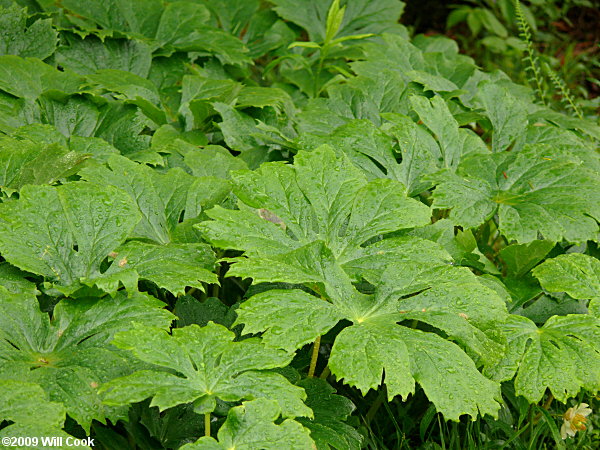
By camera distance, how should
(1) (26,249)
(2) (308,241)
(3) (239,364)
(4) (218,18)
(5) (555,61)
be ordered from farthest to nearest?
(5) (555,61) < (4) (218,18) < (2) (308,241) < (1) (26,249) < (3) (239,364)

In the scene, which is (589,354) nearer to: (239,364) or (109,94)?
(239,364)

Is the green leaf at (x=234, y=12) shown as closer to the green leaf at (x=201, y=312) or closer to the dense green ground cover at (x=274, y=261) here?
the dense green ground cover at (x=274, y=261)

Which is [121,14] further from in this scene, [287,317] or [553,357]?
[553,357]

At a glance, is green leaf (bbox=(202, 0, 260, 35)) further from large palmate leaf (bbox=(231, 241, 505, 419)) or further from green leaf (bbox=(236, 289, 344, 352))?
green leaf (bbox=(236, 289, 344, 352))

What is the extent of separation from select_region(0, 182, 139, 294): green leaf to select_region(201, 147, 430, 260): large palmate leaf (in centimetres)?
29

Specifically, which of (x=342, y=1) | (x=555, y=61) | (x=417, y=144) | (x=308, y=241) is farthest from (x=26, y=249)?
(x=555, y=61)

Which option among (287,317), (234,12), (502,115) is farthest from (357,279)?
(234,12)

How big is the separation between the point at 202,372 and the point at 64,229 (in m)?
0.57

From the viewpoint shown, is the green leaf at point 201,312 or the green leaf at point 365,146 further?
the green leaf at point 365,146

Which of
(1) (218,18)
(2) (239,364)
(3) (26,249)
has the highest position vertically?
(1) (218,18)

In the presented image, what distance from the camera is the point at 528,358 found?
1.72 m

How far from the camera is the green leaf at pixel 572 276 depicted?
1.88m

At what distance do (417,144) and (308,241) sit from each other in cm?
65

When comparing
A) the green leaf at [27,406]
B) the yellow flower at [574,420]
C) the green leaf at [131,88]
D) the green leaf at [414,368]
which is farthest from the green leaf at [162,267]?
the yellow flower at [574,420]
